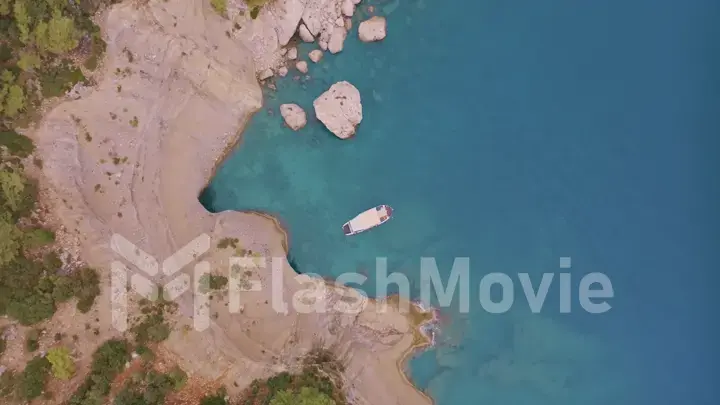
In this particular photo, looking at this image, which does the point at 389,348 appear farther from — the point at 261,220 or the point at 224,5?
the point at 224,5

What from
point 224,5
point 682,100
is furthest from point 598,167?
point 224,5

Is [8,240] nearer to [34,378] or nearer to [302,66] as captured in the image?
[34,378]

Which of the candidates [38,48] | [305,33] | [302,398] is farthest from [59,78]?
[302,398]

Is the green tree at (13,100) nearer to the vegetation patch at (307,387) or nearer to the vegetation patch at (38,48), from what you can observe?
the vegetation patch at (38,48)

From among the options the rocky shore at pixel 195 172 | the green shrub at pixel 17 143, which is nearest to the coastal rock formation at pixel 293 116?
the rocky shore at pixel 195 172

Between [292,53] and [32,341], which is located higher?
[292,53]
